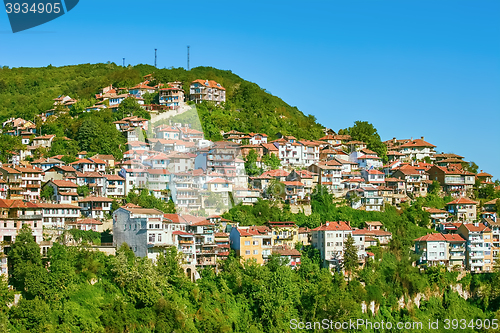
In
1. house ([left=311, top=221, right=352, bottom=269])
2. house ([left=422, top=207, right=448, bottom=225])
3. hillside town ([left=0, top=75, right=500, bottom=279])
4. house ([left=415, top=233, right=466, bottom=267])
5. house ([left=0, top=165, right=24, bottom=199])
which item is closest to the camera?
hillside town ([left=0, top=75, right=500, bottom=279])

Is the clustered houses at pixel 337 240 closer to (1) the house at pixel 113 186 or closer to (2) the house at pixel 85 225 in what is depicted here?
(1) the house at pixel 113 186

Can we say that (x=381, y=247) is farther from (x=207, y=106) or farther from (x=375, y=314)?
(x=207, y=106)

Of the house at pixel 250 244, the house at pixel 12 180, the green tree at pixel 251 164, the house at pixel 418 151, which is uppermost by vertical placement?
the house at pixel 418 151

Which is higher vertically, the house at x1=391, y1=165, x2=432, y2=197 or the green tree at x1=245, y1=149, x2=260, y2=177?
the green tree at x1=245, y1=149, x2=260, y2=177

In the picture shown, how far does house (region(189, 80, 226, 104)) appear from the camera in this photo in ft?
209

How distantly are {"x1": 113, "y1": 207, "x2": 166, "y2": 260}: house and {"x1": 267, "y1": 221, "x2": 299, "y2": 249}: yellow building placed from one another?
8.08 metres

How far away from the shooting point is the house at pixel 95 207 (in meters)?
40.7

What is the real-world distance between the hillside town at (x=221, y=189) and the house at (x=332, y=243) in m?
0.06

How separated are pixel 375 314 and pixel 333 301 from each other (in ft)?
13.8

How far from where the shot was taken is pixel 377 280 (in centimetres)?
4106

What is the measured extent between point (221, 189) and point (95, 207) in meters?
8.69

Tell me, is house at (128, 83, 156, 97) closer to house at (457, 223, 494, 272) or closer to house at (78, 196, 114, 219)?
house at (78, 196, 114, 219)

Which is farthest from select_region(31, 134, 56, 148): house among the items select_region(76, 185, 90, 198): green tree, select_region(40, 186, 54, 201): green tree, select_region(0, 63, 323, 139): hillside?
select_region(40, 186, 54, 201): green tree

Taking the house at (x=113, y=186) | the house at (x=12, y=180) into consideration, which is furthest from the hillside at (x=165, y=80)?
Answer: the house at (x=12, y=180)
